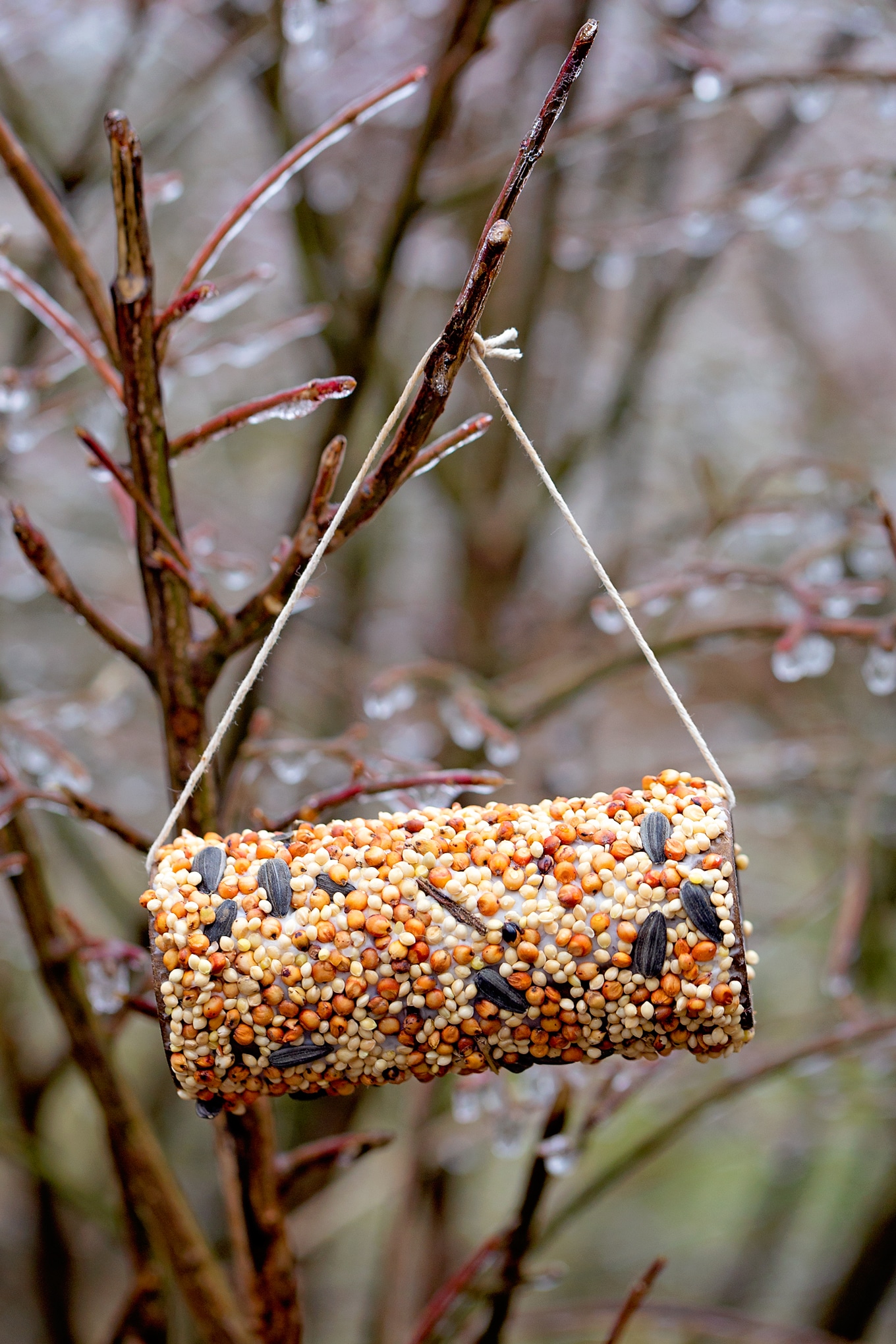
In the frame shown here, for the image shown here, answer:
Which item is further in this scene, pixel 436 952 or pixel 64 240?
pixel 64 240

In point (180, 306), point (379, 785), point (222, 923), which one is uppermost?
point (180, 306)

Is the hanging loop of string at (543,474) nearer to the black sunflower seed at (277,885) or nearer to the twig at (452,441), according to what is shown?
the twig at (452,441)

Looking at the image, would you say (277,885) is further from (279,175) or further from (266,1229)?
(279,175)

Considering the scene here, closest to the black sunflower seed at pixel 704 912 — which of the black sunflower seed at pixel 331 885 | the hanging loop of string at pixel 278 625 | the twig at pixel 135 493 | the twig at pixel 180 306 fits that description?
the black sunflower seed at pixel 331 885

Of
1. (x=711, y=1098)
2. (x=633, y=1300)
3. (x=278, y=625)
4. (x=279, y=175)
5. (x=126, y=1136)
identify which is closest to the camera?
(x=278, y=625)

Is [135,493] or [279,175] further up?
[279,175]

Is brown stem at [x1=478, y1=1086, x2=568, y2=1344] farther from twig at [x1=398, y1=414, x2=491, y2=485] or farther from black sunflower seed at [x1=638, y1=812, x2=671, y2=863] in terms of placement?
twig at [x1=398, y1=414, x2=491, y2=485]

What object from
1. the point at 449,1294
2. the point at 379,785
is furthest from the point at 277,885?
the point at 449,1294
